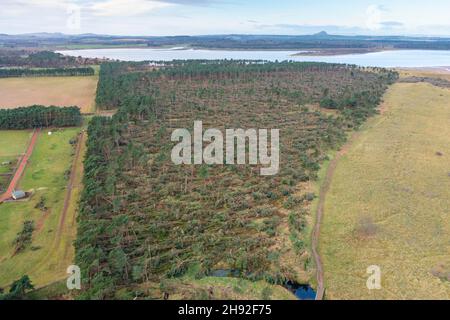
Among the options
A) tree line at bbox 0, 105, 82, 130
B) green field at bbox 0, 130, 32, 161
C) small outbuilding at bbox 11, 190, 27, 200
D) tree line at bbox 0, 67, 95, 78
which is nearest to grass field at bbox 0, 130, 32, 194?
green field at bbox 0, 130, 32, 161

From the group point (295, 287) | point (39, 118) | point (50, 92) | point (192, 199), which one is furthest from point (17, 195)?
point (50, 92)

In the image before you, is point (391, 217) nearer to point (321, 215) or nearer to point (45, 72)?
point (321, 215)

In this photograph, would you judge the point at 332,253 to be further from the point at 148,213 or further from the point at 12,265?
the point at 12,265

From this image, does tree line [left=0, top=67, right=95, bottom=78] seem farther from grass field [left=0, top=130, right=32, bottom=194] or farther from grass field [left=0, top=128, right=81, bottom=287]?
grass field [left=0, top=128, right=81, bottom=287]

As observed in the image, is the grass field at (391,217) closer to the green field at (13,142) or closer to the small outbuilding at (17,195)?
the small outbuilding at (17,195)

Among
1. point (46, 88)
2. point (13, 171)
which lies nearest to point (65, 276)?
point (13, 171)

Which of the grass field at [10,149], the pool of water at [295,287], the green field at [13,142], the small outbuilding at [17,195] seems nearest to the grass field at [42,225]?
the small outbuilding at [17,195]

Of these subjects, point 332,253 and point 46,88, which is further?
point 46,88
